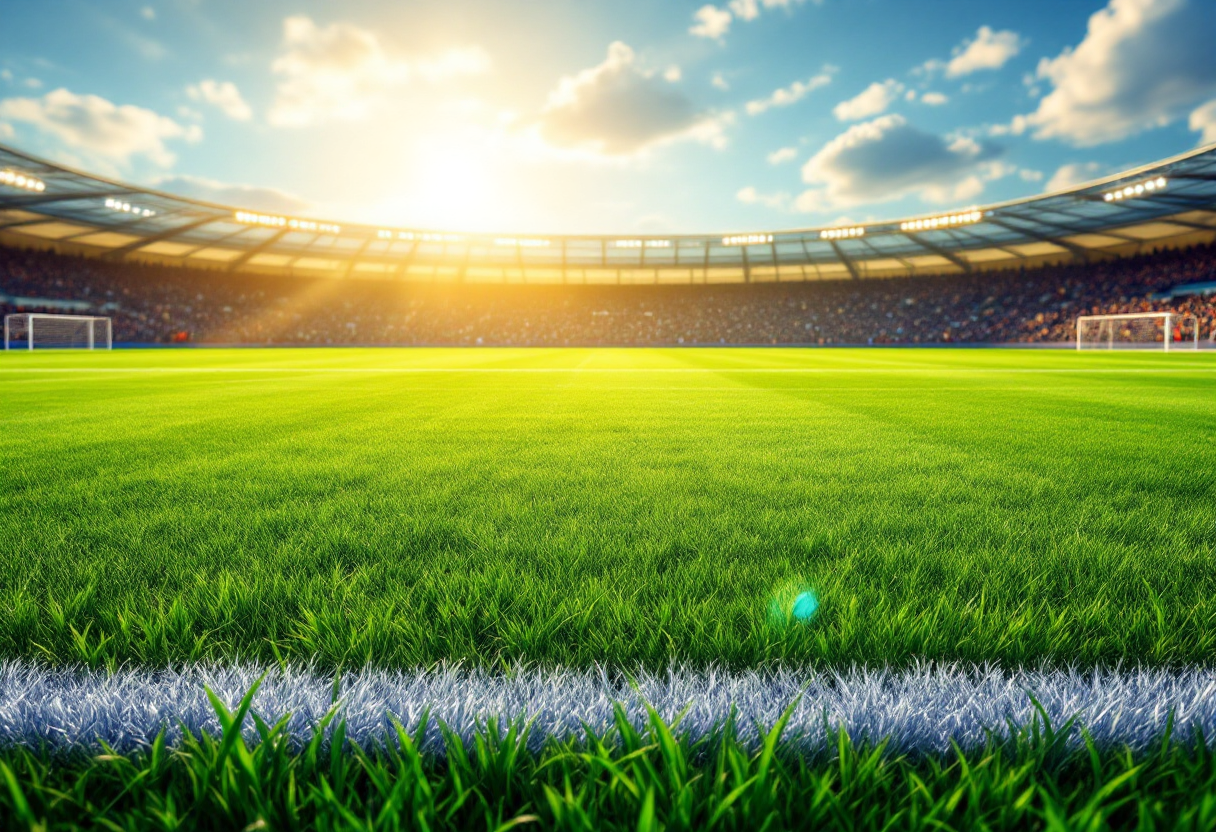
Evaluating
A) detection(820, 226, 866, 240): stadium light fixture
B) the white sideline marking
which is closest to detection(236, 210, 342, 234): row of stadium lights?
detection(820, 226, 866, 240): stadium light fixture

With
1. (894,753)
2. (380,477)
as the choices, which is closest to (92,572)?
(380,477)

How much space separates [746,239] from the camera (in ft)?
139

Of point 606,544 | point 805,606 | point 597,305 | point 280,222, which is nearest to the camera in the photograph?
point 805,606

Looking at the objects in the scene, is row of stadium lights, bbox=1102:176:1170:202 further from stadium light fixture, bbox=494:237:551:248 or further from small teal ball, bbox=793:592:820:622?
small teal ball, bbox=793:592:820:622

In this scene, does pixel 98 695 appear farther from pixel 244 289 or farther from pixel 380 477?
pixel 244 289

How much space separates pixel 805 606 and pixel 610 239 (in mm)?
44202

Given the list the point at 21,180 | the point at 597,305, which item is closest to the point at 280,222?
the point at 21,180

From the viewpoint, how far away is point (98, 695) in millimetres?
1131

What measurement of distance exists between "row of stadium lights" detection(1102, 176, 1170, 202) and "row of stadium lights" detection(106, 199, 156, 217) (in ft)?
153

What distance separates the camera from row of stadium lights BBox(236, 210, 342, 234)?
35.6 metres

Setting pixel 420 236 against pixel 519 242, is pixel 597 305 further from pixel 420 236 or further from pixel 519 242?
pixel 420 236

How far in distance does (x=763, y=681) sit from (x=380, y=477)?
252 centimetres

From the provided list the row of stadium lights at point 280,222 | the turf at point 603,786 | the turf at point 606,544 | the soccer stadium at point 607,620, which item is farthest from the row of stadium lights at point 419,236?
the turf at point 603,786

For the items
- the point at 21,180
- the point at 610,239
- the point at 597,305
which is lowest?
the point at 597,305
